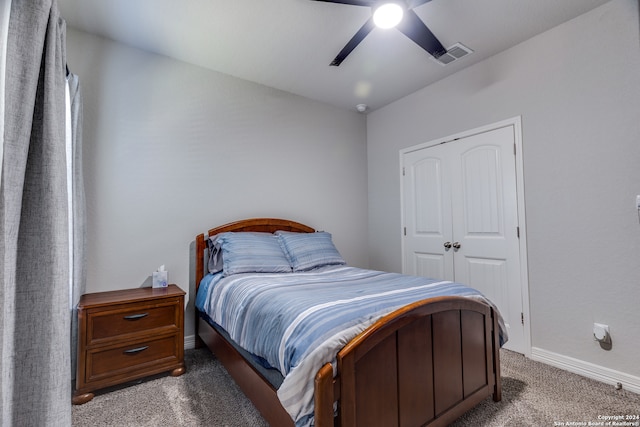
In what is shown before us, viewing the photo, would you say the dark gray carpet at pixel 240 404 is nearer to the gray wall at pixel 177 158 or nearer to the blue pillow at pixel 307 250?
the gray wall at pixel 177 158

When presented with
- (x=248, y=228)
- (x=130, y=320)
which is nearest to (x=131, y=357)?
(x=130, y=320)

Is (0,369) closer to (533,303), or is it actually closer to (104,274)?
(104,274)

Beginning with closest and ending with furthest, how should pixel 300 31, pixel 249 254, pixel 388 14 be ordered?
pixel 388 14, pixel 300 31, pixel 249 254

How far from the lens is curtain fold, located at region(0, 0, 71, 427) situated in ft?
2.71

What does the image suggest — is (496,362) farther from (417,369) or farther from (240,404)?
(240,404)

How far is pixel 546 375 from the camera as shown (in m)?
2.18

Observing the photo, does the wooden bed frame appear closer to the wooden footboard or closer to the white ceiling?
the wooden footboard

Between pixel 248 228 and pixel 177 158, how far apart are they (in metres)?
0.92

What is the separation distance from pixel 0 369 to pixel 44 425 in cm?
26

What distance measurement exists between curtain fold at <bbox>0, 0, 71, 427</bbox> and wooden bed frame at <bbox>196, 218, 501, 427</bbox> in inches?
33.4

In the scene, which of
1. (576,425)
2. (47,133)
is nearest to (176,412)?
(47,133)

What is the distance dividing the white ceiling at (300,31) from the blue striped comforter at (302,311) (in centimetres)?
196

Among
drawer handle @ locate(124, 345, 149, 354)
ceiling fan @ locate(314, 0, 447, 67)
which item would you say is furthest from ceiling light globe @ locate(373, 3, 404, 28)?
drawer handle @ locate(124, 345, 149, 354)

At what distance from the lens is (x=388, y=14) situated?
5.97 feet
